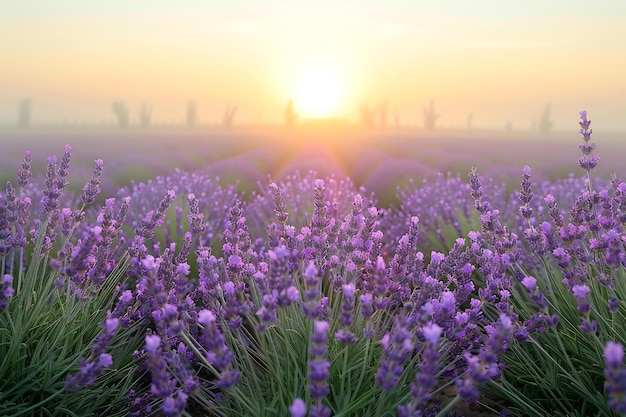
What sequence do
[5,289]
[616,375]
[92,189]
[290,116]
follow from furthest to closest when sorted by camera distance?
[290,116] → [92,189] → [5,289] → [616,375]

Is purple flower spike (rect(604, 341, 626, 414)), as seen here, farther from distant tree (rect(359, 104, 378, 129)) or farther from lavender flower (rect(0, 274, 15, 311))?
distant tree (rect(359, 104, 378, 129))

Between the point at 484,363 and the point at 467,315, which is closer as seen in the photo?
the point at 484,363

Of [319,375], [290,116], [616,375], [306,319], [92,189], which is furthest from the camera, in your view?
[290,116]

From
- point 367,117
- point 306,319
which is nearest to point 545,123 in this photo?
point 367,117

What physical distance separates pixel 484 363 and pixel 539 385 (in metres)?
0.96

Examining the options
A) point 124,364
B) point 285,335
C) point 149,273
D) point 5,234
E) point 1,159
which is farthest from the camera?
point 1,159

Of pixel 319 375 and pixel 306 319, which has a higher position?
pixel 319 375

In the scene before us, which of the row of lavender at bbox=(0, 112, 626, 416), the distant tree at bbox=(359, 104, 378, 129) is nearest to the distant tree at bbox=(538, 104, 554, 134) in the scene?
the distant tree at bbox=(359, 104, 378, 129)

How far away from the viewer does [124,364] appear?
8.30 ft

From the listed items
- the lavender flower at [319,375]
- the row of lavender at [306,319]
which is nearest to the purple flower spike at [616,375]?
the row of lavender at [306,319]

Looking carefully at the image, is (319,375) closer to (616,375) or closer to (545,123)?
(616,375)

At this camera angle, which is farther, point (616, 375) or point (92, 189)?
A: point (92, 189)

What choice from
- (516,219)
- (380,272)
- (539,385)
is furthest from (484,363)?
(516,219)

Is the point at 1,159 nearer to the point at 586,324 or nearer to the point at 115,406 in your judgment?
the point at 115,406
